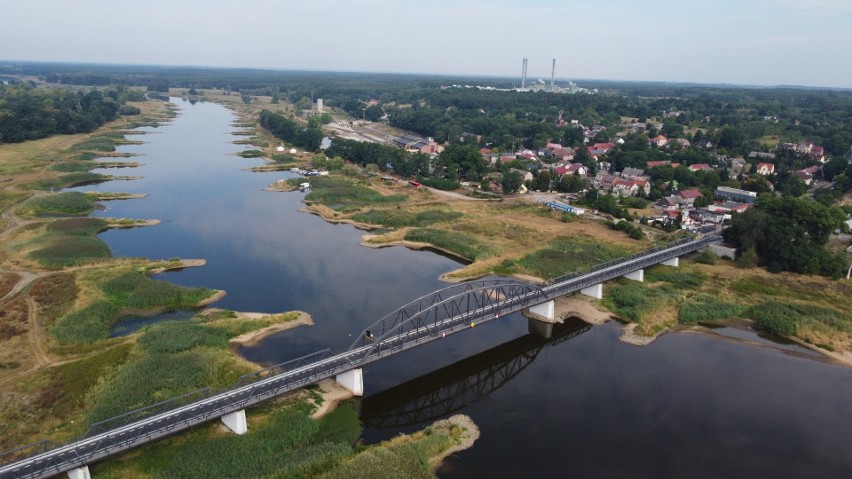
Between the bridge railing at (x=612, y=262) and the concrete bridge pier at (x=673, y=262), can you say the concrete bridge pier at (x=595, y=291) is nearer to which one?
the bridge railing at (x=612, y=262)

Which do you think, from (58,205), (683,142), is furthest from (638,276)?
(683,142)

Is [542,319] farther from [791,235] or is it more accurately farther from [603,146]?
[603,146]

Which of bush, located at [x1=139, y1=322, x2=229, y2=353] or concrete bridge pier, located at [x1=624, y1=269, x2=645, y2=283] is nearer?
bush, located at [x1=139, y1=322, x2=229, y2=353]

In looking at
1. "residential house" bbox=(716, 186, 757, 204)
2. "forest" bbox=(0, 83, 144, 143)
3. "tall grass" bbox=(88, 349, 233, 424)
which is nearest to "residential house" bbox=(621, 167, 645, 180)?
"residential house" bbox=(716, 186, 757, 204)

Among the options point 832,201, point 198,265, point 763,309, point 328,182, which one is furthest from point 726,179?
point 198,265

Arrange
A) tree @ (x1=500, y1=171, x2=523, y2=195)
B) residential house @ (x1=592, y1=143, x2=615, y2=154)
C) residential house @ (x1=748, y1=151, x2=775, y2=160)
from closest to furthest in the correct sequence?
1. tree @ (x1=500, y1=171, x2=523, y2=195)
2. residential house @ (x1=748, y1=151, x2=775, y2=160)
3. residential house @ (x1=592, y1=143, x2=615, y2=154)

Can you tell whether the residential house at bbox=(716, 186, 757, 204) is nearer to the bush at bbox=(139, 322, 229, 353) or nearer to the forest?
the bush at bbox=(139, 322, 229, 353)
